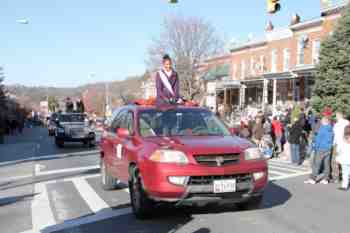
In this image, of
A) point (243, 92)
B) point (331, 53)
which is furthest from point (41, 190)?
point (243, 92)

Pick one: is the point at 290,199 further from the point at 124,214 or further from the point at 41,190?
the point at 41,190

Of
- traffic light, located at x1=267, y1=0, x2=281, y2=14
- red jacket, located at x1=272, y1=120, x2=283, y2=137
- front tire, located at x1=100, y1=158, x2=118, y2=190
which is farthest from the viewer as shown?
red jacket, located at x1=272, y1=120, x2=283, y2=137

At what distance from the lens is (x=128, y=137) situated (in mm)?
8180

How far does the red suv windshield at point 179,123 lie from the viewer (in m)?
7.91

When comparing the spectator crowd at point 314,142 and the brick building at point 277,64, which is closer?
the spectator crowd at point 314,142

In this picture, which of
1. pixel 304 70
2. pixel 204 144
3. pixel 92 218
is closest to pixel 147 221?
pixel 92 218

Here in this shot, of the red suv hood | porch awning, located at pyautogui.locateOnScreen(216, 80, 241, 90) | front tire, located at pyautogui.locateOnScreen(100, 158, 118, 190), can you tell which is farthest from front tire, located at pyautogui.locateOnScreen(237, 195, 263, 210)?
porch awning, located at pyautogui.locateOnScreen(216, 80, 241, 90)

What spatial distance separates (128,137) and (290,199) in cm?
323

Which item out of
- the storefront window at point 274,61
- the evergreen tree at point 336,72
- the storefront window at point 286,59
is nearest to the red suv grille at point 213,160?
the evergreen tree at point 336,72

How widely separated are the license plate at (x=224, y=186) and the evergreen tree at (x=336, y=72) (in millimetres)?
14787

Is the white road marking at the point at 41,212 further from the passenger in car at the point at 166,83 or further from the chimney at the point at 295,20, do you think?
the chimney at the point at 295,20

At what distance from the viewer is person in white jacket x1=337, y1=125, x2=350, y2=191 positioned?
10.4 m

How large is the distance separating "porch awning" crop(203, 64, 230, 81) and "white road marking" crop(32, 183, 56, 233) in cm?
4159

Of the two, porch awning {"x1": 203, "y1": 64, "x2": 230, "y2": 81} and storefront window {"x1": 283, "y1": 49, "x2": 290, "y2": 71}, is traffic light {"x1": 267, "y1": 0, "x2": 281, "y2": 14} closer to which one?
storefront window {"x1": 283, "y1": 49, "x2": 290, "y2": 71}
